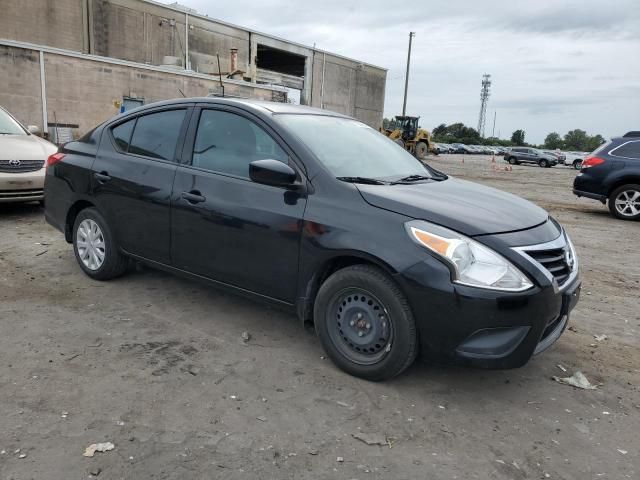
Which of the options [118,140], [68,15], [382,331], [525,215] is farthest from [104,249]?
[68,15]

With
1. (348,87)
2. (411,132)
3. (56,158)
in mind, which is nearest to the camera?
(56,158)

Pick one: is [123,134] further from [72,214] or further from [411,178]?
[411,178]

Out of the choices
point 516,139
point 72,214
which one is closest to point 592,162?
point 72,214

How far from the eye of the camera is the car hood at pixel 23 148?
23.6 ft

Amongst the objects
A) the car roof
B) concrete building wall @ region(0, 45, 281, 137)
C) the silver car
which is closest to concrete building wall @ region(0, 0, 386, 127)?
concrete building wall @ region(0, 45, 281, 137)

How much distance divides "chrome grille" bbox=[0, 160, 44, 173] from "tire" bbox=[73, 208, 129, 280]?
2994 mm

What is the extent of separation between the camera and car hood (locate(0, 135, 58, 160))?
23.6 feet

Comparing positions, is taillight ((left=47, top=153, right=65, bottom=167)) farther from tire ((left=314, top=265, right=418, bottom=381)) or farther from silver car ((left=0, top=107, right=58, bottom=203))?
tire ((left=314, top=265, right=418, bottom=381))

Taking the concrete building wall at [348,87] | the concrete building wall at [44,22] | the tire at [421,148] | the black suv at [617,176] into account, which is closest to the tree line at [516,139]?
the concrete building wall at [348,87]

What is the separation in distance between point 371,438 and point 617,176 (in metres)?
9.53

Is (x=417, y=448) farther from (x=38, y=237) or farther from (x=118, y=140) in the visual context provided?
(x=38, y=237)

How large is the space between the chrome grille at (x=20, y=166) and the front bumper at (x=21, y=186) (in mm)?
48

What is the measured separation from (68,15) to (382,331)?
1375 inches

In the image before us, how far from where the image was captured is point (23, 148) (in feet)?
24.4
